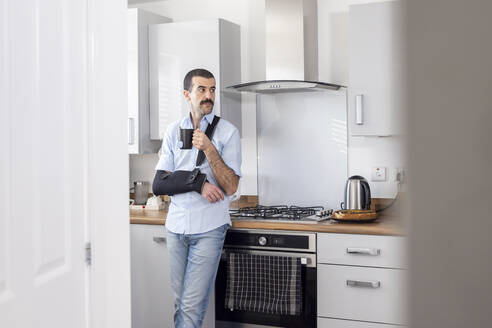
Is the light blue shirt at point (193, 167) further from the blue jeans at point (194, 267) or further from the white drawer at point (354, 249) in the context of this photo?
the white drawer at point (354, 249)

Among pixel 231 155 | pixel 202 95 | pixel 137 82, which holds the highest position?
pixel 137 82

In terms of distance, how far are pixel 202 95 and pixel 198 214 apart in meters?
0.78

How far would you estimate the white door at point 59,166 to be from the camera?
1.35 metres

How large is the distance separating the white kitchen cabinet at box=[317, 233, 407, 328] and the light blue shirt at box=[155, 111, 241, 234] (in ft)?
1.92

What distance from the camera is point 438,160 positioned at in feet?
0.12

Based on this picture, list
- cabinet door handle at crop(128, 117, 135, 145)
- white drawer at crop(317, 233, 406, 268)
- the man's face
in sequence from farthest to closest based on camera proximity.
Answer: cabinet door handle at crop(128, 117, 135, 145) → the man's face → white drawer at crop(317, 233, 406, 268)

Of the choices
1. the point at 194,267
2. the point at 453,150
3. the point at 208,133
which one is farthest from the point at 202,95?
the point at 453,150

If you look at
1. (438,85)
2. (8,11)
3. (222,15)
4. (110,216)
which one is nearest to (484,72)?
(438,85)

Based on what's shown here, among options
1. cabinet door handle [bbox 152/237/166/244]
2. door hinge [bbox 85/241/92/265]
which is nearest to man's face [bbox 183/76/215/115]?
cabinet door handle [bbox 152/237/166/244]

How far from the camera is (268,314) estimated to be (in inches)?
117

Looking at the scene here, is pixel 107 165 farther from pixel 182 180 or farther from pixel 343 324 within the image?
pixel 343 324

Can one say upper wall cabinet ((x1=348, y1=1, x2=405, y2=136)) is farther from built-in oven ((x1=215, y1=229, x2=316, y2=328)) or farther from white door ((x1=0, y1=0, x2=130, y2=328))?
white door ((x1=0, y1=0, x2=130, y2=328))

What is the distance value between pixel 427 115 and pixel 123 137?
1838 mm

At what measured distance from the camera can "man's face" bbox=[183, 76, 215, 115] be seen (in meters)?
3.20
